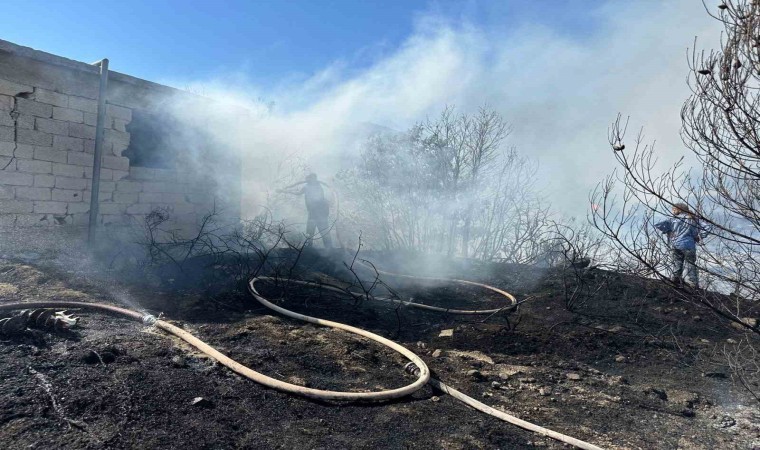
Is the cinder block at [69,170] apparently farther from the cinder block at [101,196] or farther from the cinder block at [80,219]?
the cinder block at [80,219]

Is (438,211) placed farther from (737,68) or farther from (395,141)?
(737,68)

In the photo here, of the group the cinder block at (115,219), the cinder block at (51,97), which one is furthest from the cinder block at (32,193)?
the cinder block at (51,97)

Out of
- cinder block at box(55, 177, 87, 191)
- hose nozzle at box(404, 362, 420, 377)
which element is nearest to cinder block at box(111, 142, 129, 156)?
cinder block at box(55, 177, 87, 191)

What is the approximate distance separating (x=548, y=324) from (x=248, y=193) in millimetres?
8940

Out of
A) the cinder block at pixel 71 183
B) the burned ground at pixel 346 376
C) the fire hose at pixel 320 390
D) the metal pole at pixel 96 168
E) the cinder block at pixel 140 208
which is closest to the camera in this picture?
the burned ground at pixel 346 376

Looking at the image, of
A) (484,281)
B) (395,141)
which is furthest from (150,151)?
(484,281)

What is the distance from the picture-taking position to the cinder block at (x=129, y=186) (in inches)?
335

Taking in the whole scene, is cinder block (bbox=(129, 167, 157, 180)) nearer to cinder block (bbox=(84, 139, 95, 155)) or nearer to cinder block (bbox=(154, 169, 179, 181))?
cinder block (bbox=(154, 169, 179, 181))

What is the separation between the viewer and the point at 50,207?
758cm

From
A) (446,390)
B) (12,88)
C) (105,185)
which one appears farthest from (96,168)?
(446,390)

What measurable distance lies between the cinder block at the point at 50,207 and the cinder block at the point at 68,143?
88 cm

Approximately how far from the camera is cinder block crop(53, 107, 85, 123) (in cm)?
755

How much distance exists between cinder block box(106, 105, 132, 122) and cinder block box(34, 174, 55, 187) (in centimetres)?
148

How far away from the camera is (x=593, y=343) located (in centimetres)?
513
